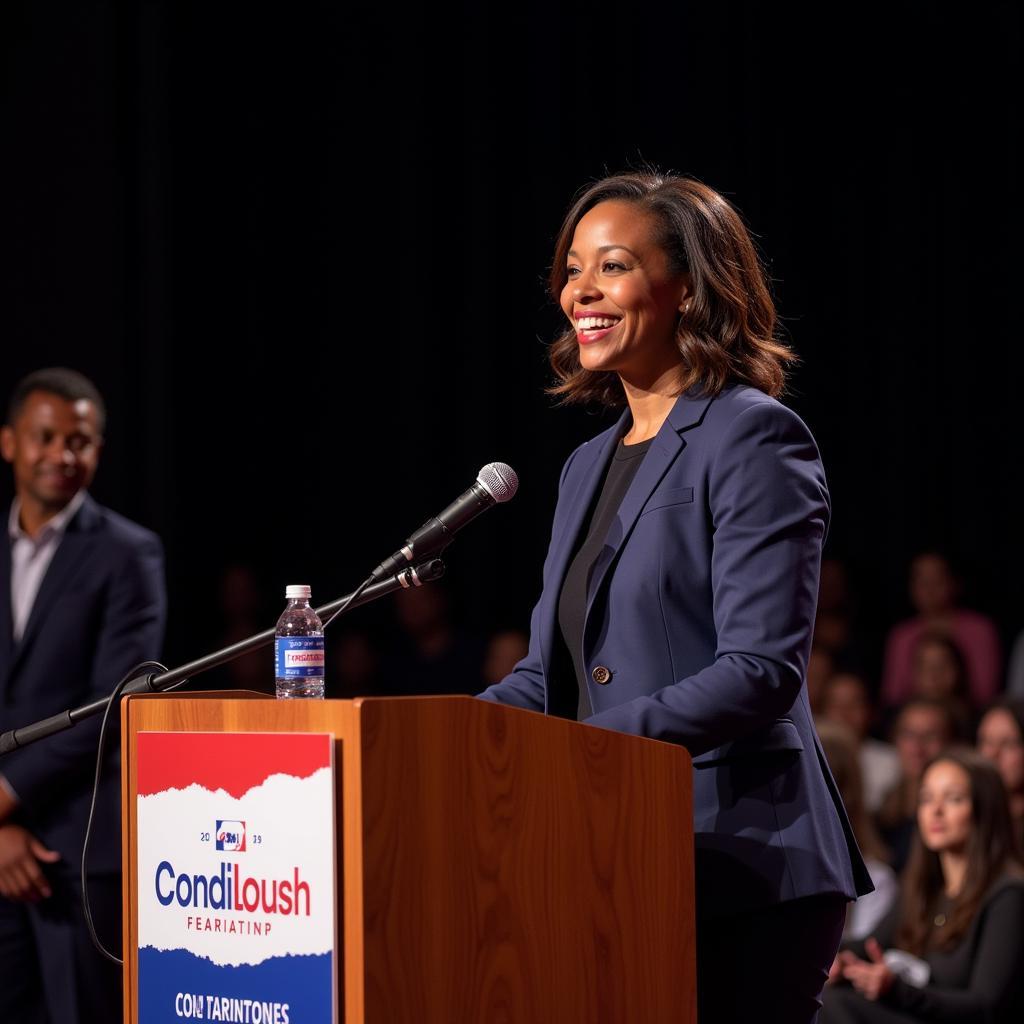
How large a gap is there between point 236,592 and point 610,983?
18.4ft

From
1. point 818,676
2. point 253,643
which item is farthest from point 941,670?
point 253,643

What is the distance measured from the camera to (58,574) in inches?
148

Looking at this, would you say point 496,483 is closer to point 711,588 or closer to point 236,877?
point 711,588

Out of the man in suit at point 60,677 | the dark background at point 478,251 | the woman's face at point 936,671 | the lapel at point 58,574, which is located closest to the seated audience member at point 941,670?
the woman's face at point 936,671

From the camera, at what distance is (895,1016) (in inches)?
174

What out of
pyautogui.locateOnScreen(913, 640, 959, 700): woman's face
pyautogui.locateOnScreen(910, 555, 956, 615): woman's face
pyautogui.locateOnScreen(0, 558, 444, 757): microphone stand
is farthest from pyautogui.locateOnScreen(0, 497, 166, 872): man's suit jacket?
pyautogui.locateOnScreen(910, 555, 956, 615): woman's face

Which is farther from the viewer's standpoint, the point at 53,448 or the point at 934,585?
the point at 934,585

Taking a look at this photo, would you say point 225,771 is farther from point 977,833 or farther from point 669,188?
point 977,833

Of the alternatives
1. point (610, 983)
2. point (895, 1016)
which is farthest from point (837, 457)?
point (610, 983)

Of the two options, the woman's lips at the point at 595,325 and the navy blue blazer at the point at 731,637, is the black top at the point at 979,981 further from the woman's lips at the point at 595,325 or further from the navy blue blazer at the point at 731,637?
the woman's lips at the point at 595,325

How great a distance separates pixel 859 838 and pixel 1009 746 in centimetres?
55

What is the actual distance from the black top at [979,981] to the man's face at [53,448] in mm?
2507

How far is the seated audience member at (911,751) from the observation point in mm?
5508

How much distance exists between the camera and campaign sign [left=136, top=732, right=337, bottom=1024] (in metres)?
1.71
